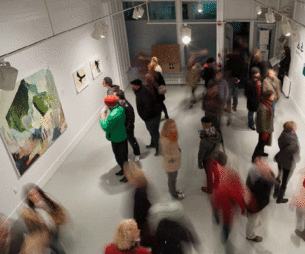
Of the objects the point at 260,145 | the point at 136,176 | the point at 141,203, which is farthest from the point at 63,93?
the point at 260,145

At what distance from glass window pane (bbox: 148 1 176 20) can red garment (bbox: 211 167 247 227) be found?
8.07 m

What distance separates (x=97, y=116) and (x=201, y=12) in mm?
5448

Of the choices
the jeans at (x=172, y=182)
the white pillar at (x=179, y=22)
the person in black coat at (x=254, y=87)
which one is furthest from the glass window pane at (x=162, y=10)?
the jeans at (x=172, y=182)

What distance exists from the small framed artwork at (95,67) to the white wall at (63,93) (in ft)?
0.50

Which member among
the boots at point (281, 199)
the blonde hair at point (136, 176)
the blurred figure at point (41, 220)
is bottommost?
the boots at point (281, 199)

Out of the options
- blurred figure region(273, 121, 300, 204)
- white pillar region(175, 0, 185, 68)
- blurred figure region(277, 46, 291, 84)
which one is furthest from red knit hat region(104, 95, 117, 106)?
white pillar region(175, 0, 185, 68)

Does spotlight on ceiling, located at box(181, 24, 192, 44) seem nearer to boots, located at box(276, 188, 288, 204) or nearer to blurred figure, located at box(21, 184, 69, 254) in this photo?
boots, located at box(276, 188, 288, 204)

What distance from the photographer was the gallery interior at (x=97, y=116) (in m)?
4.01

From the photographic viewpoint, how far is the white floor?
3.75 metres

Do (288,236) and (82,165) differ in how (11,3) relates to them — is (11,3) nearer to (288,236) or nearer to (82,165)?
(82,165)

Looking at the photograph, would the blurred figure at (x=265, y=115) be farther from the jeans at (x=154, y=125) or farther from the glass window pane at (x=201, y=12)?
the glass window pane at (x=201, y=12)

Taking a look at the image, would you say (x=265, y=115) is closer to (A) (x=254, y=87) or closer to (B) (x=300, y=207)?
(A) (x=254, y=87)

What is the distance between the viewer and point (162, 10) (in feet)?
32.0

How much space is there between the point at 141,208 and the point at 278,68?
286 inches
